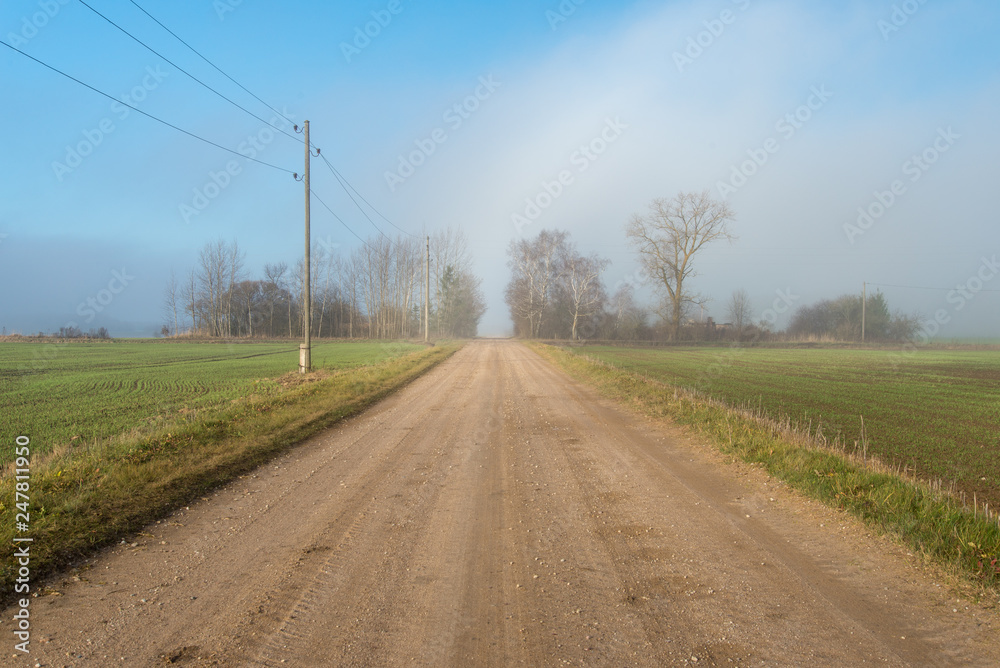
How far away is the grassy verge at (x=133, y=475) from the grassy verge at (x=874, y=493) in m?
7.12

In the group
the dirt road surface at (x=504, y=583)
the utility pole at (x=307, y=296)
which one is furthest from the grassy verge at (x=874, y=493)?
the utility pole at (x=307, y=296)

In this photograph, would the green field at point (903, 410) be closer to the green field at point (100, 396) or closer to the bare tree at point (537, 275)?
the green field at point (100, 396)

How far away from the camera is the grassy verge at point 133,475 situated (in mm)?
4160

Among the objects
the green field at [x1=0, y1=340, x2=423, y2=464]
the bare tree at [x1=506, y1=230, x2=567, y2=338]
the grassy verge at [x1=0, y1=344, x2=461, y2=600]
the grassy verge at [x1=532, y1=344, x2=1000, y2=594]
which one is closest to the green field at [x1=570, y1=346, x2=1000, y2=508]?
the grassy verge at [x1=532, y1=344, x2=1000, y2=594]

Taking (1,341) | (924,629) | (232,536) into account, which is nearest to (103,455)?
(232,536)

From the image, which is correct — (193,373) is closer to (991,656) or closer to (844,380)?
(991,656)

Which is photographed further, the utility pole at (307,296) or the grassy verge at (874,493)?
the utility pole at (307,296)

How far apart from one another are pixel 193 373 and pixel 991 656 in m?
27.3

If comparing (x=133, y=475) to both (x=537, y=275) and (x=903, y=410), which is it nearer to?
(x=903, y=410)

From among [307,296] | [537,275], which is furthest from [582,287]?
[307,296]

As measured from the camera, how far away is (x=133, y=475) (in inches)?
232

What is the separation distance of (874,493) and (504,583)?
438cm

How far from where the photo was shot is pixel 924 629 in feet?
10.1

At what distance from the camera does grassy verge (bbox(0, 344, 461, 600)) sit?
13.6 feet
